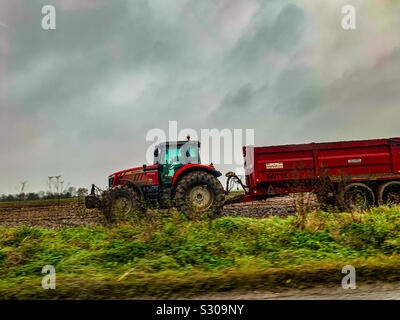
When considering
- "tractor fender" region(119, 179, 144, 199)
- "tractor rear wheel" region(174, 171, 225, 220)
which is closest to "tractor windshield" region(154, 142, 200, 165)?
"tractor rear wheel" region(174, 171, 225, 220)

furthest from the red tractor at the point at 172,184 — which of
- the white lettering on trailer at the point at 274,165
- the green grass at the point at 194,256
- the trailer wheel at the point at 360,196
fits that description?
the trailer wheel at the point at 360,196

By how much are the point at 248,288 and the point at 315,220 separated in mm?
2921

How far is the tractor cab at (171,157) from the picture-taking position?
370 inches

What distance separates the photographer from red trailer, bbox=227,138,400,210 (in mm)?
9453

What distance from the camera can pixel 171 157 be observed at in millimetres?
9430

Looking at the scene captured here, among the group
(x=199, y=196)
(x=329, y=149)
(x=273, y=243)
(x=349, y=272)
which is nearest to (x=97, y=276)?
(x=273, y=243)

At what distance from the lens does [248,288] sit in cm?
342

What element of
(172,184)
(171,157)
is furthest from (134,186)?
(171,157)

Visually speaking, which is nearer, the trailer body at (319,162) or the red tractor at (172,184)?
the red tractor at (172,184)

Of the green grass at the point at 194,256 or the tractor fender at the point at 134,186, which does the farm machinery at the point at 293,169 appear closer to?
the tractor fender at the point at 134,186

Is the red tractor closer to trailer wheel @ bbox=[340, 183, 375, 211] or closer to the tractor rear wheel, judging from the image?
the tractor rear wheel

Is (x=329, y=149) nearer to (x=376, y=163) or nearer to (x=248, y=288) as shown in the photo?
(x=376, y=163)

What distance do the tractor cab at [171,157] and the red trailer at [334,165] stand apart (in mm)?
1915

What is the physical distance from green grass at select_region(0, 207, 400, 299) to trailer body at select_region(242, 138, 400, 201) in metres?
3.11
